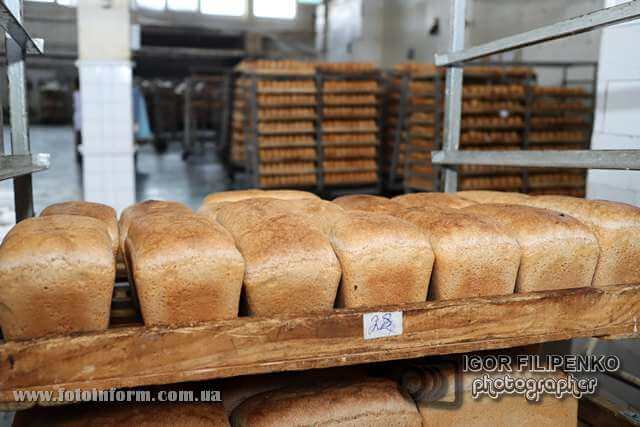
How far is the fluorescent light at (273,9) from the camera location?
17984 mm

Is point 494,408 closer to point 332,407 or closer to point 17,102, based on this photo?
point 332,407

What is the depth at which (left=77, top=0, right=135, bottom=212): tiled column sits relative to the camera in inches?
229

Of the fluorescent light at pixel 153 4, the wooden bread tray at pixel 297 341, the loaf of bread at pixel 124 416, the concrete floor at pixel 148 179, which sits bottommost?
the concrete floor at pixel 148 179

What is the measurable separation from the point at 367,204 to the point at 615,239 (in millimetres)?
777

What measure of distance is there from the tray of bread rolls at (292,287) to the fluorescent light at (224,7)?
56.0 ft

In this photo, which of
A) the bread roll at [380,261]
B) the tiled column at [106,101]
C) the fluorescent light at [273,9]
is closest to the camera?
the bread roll at [380,261]

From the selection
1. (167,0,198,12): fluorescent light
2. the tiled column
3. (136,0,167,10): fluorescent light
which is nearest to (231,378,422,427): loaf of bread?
the tiled column

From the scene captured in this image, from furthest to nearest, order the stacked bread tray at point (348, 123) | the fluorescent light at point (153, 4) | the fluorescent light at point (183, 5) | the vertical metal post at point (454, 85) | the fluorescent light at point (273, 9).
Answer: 1. the fluorescent light at point (273, 9)
2. the fluorescent light at point (183, 5)
3. the fluorescent light at point (153, 4)
4. the stacked bread tray at point (348, 123)
5. the vertical metal post at point (454, 85)

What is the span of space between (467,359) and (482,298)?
0.38 meters

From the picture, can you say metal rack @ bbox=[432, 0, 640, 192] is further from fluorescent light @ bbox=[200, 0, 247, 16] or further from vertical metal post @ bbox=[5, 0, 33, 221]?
fluorescent light @ bbox=[200, 0, 247, 16]

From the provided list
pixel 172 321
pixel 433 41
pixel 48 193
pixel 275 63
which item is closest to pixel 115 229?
pixel 172 321

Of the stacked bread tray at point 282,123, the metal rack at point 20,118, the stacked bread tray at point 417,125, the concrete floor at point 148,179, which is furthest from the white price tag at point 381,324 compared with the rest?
the stacked bread tray at point 282,123

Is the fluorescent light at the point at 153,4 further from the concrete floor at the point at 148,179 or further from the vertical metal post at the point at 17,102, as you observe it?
the vertical metal post at the point at 17,102

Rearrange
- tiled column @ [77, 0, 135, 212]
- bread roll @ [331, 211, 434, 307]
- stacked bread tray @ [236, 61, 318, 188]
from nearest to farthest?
bread roll @ [331, 211, 434, 307]
tiled column @ [77, 0, 135, 212]
stacked bread tray @ [236, 61, 318, 188]
